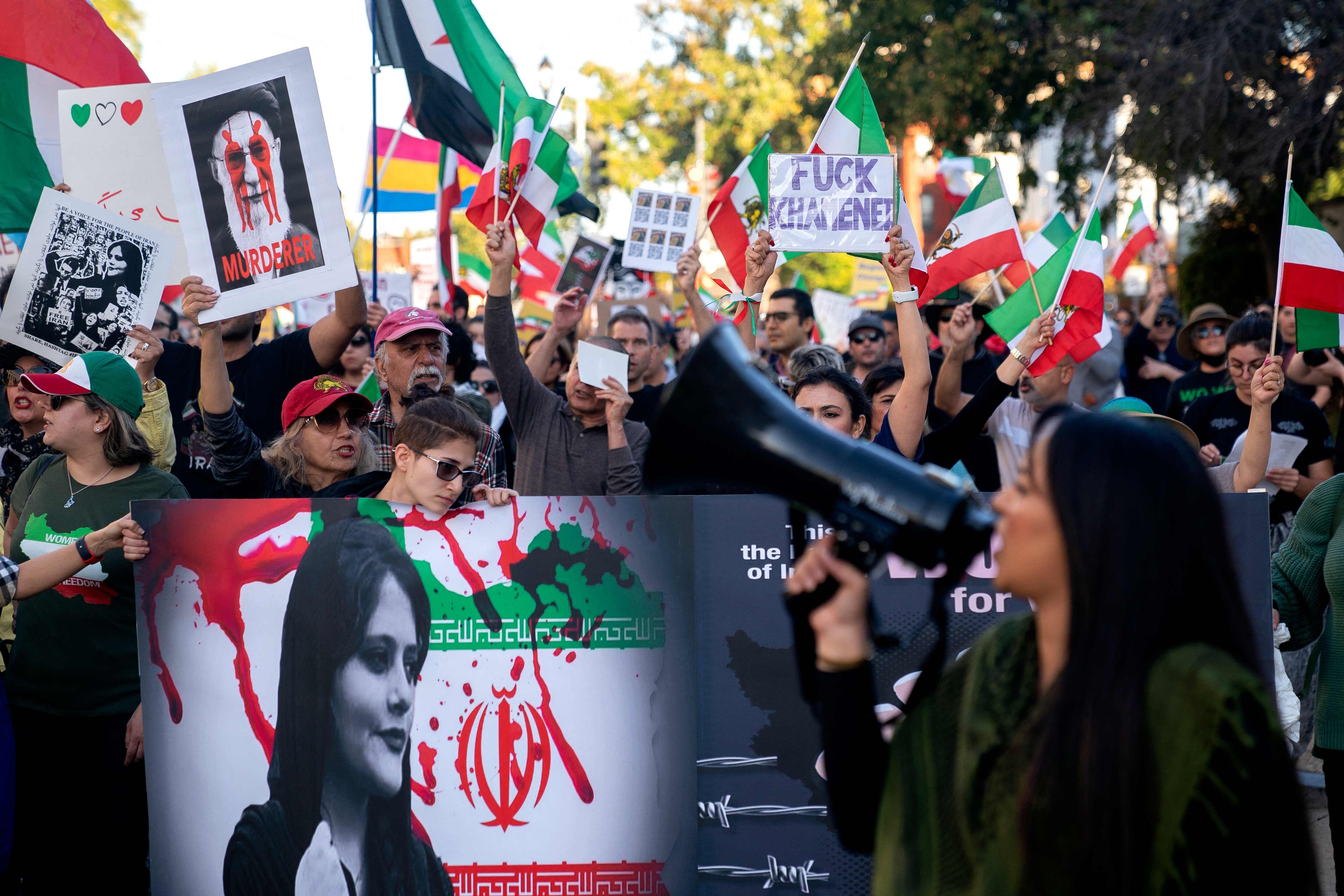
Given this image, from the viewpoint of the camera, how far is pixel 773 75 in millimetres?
29297

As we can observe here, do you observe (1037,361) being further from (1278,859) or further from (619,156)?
(619,156)

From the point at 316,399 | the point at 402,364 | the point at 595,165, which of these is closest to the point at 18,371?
the point at 402,364

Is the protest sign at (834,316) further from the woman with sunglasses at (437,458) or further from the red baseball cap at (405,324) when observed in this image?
the woman with sunglasses at (437,458)

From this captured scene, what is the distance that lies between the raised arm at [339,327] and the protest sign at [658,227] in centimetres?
203

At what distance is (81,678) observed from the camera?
12.4 ft

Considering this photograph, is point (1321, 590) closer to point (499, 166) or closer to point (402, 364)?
point (402, 364)

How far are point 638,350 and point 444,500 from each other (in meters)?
2.72

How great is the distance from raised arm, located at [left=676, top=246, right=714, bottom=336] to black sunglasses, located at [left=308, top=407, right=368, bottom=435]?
1607mm

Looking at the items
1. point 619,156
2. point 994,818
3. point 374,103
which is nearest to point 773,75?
point 619,156

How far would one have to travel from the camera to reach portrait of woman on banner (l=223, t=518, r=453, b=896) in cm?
340

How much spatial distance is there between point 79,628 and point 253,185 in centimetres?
177

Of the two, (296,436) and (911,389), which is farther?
(296,436)

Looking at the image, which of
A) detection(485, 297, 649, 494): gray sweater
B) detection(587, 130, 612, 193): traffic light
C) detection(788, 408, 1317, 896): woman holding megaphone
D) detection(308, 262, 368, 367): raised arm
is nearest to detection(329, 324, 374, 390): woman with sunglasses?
detection(308, 262, 368, 367): raised arm

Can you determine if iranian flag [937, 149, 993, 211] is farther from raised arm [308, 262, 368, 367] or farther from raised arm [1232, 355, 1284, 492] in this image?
raised arm [308, 262, 368, 367]
